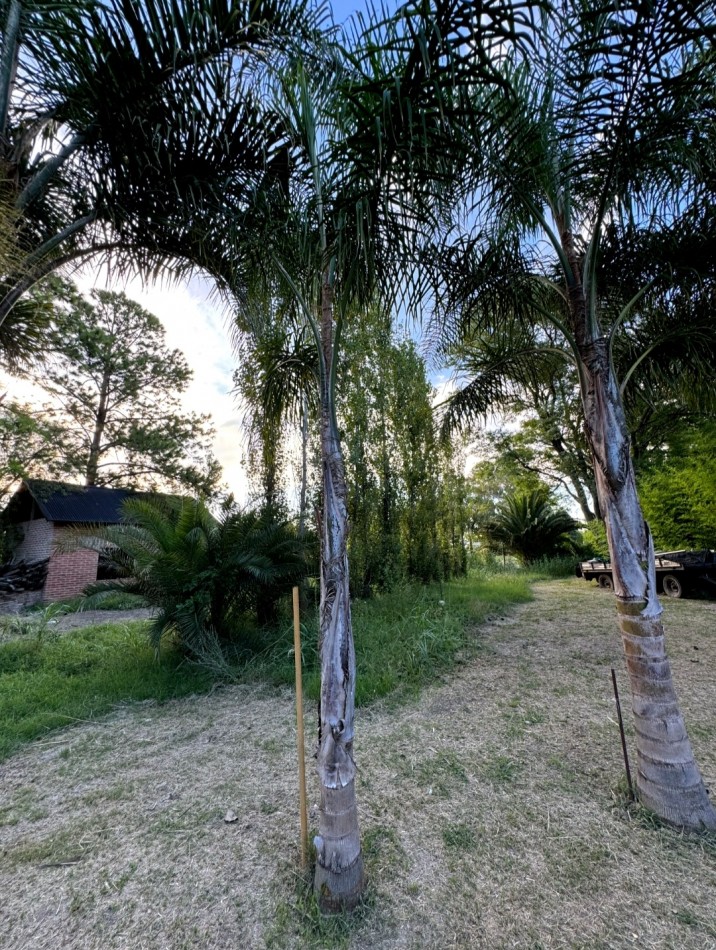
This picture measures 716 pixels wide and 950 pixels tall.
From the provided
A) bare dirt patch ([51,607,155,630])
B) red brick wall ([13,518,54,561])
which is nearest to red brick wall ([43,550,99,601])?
red brick wall ([13,518,54,561])

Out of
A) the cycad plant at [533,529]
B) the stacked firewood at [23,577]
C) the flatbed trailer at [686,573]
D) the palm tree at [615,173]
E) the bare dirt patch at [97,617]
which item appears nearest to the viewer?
the palm tree at [615,173]

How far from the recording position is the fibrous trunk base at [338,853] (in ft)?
4.72

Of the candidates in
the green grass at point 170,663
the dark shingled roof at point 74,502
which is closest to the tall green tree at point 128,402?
the dark shingled roof at point 74,502

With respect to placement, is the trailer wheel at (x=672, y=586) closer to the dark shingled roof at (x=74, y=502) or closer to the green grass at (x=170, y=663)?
the green grass at (x=170, y=663)

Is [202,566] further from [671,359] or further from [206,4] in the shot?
[671,359]

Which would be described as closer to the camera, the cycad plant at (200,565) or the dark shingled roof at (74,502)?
the cycad plant at (200,565)

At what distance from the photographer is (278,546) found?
4.58m

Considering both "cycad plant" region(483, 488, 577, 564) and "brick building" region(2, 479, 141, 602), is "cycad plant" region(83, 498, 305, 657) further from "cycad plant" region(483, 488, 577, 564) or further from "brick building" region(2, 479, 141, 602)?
"cycad plant" region(483, 488, 577, 564)

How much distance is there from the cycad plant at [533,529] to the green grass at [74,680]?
455 inches

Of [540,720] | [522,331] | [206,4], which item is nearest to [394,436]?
[522,331]

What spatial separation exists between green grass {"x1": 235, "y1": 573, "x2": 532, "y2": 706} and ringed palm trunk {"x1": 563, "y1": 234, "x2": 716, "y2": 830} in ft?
5.87

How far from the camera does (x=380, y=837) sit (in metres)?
1.79

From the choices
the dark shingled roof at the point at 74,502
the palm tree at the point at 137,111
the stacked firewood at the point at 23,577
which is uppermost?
the palm tree at the point at 137,111

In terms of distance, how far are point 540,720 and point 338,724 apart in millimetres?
1988
